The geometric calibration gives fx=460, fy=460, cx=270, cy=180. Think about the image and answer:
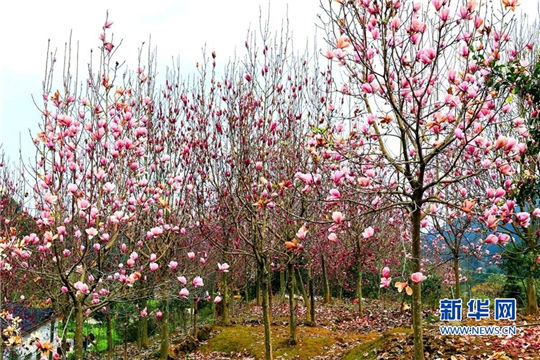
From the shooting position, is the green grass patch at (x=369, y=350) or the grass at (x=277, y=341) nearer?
the green grass patch at (x=369, y=350)

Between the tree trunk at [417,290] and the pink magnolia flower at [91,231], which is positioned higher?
the pink magnolia flower at [91,231]

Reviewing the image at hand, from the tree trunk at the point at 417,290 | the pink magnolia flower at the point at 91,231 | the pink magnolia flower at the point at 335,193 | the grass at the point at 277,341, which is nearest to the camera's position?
the pink magnolia flower at the point at 335,193

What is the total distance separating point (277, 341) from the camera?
35.2 feet

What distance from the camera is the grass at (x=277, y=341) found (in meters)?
9.84

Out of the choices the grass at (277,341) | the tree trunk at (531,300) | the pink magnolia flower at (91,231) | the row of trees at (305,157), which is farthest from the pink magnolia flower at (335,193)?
the tree trunk at (531,300)

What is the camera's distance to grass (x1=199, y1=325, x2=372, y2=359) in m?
9.84

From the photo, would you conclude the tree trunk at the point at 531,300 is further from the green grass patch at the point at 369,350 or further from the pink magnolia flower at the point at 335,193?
the pink magnolia flower at the point at 335,193

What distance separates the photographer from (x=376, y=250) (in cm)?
1648

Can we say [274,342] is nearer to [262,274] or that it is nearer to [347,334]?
[347,334]

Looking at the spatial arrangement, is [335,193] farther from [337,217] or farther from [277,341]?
[277,341]

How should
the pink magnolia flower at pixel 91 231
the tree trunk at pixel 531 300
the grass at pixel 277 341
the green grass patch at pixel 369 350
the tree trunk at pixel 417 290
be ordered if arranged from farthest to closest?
the tree trunk at pixel 531 300 < the grass at pixel 277 341 < the green grass patch at pixel 369 350 < the pink magnolia flower at pixel 91 231 < the tree trunk at pixel 417 290

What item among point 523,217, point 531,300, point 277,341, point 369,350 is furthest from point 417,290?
point 531,300

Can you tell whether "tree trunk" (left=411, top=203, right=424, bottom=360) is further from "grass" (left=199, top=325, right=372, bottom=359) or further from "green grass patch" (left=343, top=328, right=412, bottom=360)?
"grass" (left=199, top=325, right=372, bottom=359)

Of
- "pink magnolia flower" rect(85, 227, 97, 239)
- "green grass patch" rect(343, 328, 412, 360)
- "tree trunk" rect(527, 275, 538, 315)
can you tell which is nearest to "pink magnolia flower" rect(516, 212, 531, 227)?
"green grass patch" rect(343, 328, 412, 360)
